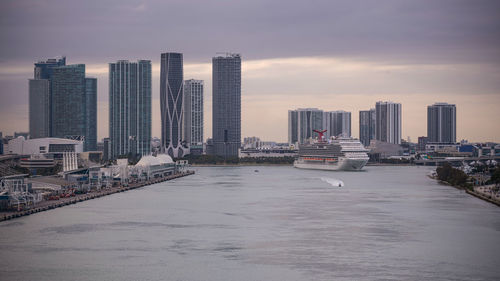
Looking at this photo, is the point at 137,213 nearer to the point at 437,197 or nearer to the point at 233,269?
the point at 233,269

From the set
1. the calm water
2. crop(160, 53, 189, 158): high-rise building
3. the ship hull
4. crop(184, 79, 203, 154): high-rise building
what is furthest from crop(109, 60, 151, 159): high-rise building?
the calm water

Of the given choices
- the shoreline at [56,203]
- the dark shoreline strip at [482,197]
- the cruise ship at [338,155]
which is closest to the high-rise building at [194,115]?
the cruise ship at [338,155]

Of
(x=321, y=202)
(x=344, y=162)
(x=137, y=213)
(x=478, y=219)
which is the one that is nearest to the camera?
(x=478, y=219)

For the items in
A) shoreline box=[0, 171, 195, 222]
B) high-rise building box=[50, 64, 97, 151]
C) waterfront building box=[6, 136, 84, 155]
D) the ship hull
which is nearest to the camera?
shoreline box=[0, 171, 195, 222]

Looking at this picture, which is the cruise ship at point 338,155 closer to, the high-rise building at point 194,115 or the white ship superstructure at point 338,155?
the white ship superstructure at point 338,155

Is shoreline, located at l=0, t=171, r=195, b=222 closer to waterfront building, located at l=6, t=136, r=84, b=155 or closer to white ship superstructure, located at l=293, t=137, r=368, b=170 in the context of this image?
white ship superstructure, located at l=293, t=137, r=368, b=170

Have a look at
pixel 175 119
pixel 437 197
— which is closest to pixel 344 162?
pixel 437 197

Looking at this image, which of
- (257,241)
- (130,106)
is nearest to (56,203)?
(257,241)

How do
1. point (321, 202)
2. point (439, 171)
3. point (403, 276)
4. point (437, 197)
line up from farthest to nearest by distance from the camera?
point (439, 171), point (437, 197), point (321, 202), point (403, 276)
